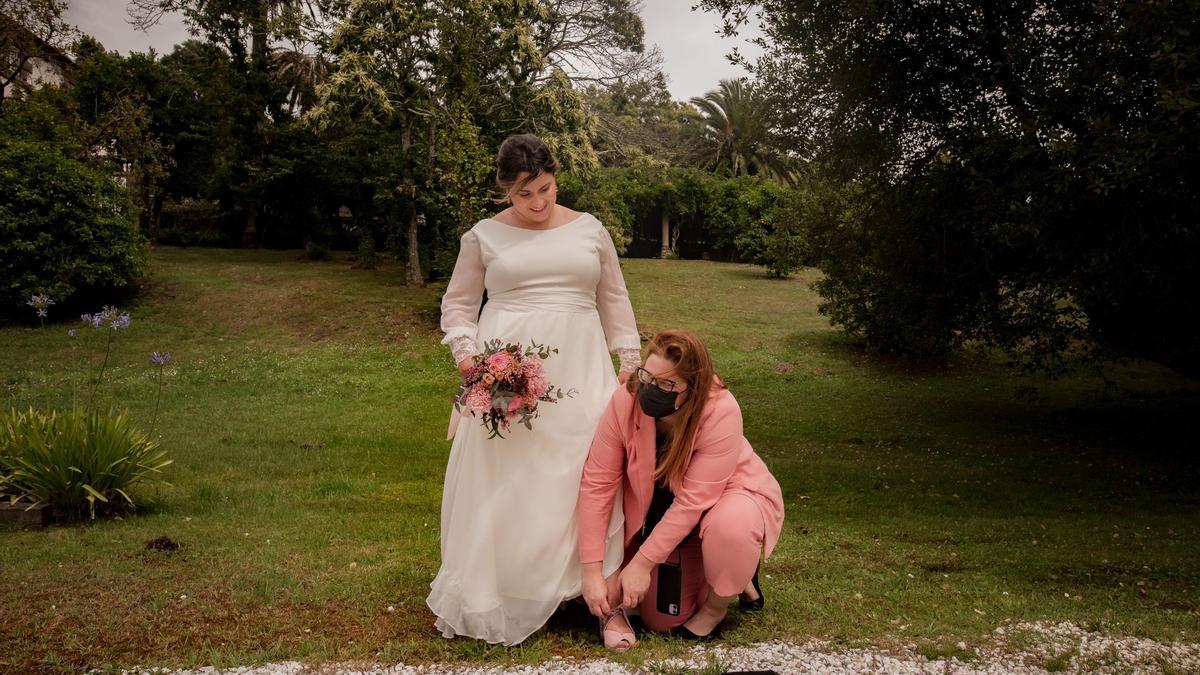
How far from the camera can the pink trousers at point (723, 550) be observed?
3.73m

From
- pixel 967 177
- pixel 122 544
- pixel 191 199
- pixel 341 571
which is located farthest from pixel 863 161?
pixel 191 199

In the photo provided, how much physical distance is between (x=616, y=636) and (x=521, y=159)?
2.28 meters

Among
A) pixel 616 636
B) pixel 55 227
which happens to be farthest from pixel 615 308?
pixel 55 227

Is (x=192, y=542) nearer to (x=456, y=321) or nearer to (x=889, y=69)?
(x=456, y=321)

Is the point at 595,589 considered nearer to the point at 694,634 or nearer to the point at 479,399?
the point at 694,634

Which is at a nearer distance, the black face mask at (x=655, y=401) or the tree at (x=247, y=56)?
the black face mask at (x=655, y=401)

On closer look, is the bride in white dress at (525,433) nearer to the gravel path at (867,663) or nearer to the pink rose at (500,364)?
the pink rose at (500,364)

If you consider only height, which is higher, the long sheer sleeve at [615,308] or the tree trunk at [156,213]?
the tree trunk at [156,213]

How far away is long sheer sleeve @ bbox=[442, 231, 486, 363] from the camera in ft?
13.7

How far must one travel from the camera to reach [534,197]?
400 centimetres

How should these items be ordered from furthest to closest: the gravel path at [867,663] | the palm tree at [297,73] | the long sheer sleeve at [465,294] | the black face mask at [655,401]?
the palm tree at [297,73], the long sheer sleeve at [465,294], the black face mask at [655,401], the gravel path at [867,663]

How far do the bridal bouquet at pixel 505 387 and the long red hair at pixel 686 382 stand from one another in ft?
1.49

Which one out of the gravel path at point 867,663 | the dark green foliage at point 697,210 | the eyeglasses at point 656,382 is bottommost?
the gravel path at point 867,663

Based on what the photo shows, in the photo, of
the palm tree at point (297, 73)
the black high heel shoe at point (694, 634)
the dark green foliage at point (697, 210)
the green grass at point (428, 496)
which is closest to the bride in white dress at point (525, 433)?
the green grass at point (428, 496)
